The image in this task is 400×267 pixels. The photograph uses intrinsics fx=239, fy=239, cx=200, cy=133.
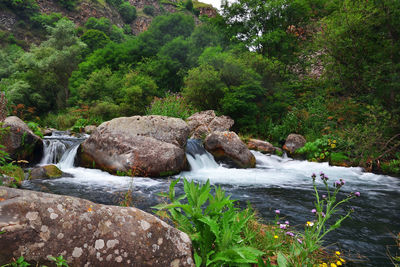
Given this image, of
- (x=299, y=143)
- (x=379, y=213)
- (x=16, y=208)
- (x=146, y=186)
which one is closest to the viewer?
(x=16, y=208)

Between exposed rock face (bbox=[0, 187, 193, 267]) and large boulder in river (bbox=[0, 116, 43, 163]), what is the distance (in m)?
7.51

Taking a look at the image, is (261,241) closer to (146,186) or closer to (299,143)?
(146,186)

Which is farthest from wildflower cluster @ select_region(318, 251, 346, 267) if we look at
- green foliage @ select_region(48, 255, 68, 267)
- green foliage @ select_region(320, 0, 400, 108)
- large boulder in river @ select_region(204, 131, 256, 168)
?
green foliage @ select_region(320, 0, 400, 108)

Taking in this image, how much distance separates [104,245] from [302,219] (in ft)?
13.5

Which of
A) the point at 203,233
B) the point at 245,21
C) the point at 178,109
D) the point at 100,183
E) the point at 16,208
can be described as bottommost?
the point at 100,183

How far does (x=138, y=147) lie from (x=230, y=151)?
3933 mm

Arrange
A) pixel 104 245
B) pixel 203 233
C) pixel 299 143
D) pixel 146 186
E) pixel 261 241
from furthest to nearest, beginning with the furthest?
pixel 299 143, pixel 146 186, pixel 261 241, pixel 203 233, pixel 104 245

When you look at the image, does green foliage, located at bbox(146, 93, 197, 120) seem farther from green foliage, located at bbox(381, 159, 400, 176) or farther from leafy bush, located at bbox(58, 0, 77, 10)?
leafy bush, located at bbox(58, 0, 77, 10)

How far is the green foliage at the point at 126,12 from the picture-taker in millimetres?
69500

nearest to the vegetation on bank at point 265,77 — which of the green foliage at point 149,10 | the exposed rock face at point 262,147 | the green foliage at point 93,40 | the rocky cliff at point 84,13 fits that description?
the exposed rock face at point 262,147

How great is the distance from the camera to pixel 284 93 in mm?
15656

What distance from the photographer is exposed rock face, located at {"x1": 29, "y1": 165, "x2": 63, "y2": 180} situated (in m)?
6.96

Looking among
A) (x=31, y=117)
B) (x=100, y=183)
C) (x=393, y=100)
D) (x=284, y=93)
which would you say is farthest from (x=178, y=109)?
(x=31, y=117)

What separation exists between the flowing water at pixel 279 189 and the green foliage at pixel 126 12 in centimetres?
7144
